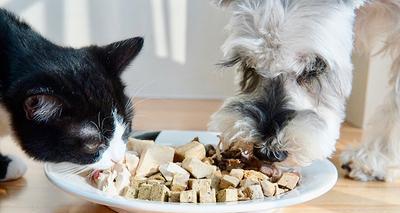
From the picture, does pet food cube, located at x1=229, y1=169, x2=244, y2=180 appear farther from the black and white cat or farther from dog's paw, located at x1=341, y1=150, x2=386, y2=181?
dog's paw, located at x1=341, y1=150, x2=386, y2=181

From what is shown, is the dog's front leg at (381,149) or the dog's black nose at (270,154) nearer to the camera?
the dog's black nose at (270,154)

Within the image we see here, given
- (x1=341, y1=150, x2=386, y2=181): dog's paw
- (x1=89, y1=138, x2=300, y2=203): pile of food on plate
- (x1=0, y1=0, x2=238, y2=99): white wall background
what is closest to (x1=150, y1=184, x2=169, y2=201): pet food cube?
(x1=89, y1=138, x2=300, y2=203): pile of food on plate

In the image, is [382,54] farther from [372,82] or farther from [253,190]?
[253,190]

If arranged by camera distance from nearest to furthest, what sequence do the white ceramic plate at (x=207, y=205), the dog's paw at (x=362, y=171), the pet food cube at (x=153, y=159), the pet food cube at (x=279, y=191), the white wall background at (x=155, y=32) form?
the white ceramic plate at (x=207, y=205), the pet food cube at (x=279, y=191), the pet food cube at (x=153, y=159), the dog's paw at (x=362, y=171), the white wall background at (x=155, y=32)

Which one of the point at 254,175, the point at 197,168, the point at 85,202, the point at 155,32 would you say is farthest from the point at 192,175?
the point at 155,32

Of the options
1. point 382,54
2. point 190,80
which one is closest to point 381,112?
point 382,54

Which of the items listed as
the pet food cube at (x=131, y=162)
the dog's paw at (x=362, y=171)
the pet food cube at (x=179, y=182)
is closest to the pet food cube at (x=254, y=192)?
the pet food cube at (x=179, y=182)

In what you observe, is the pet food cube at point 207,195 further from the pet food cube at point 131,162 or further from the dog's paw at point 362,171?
the dog's paw at point 362,171
